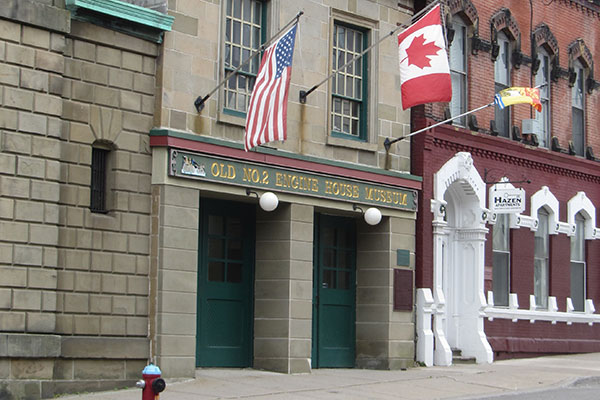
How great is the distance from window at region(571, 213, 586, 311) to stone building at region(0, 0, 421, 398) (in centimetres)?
675

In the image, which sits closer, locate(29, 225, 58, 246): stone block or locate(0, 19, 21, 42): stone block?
locate(0, 19, 21, 42): stone block

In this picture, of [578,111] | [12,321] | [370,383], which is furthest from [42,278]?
[578,111]

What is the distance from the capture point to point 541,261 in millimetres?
25016

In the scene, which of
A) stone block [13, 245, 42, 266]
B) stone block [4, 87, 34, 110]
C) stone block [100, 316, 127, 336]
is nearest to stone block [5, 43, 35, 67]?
stone block [4, 87, 34, 110]

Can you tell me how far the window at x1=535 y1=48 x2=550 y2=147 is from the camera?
25234mm

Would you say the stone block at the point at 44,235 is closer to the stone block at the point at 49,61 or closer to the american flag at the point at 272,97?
the stone block at the point at 49,61

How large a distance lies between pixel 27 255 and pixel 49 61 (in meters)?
2.69

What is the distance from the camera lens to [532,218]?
2439 centimetres

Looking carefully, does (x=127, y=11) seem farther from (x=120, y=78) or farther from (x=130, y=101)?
(x=130, y=101)

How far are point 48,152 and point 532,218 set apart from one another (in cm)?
1267

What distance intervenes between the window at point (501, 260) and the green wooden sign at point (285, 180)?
3404 mm

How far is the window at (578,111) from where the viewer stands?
26.4 meters

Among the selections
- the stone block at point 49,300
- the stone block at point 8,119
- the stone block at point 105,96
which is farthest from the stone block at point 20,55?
the stone block at point 49,300

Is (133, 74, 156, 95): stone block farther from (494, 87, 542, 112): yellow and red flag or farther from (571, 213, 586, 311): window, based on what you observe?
(571, 213, 586, 311): window
